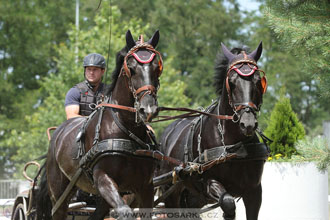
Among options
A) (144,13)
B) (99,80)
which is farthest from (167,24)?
(99,80)

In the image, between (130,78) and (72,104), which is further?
(72,104)

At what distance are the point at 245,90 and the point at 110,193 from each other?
178 cm

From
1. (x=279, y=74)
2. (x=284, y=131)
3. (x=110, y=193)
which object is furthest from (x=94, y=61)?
(x=279, y=74)

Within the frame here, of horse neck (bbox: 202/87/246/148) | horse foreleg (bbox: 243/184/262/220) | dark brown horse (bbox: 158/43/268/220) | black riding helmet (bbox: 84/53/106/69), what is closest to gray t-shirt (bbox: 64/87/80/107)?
black riding helmet (bbox: 84/53/106/69)

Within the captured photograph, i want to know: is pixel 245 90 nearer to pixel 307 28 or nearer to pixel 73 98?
pixel 307 28

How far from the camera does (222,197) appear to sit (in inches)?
236

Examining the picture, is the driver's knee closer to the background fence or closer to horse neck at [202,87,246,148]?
horse neck at [202,87,246,148]

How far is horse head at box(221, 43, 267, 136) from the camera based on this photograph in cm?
596

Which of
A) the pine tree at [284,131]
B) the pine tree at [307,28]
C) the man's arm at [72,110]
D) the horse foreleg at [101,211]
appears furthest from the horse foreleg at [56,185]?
the pine tree at [284,131]

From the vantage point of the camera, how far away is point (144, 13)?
32156 millimetres

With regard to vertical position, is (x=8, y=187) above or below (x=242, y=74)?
below

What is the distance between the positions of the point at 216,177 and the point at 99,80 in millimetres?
2195

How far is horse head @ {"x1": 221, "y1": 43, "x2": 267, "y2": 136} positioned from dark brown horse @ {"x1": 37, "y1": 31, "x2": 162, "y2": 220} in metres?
0.93

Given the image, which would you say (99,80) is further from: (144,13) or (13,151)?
(144,13)
